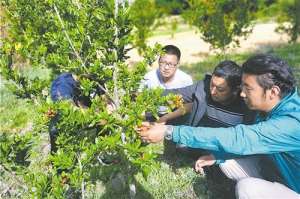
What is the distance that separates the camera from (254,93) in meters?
2.79

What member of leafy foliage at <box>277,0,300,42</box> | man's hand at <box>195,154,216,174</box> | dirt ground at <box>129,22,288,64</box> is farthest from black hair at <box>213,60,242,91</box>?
leafy foliage at <box>277,0,300,42</box>

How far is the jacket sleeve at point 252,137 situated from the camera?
2693mm

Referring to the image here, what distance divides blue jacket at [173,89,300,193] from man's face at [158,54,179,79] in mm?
2041

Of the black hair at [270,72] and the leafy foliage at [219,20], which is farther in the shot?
the leafy foliage at [219,20]

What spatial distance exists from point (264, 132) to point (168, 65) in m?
2.24

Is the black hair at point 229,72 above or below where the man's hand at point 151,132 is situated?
above

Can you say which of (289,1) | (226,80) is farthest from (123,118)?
(289,1)

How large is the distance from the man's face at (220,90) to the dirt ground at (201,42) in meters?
8.34

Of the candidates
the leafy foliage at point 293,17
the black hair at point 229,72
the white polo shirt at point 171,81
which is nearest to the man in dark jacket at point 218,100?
the black hair at point 229,72

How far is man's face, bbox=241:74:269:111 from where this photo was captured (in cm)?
279

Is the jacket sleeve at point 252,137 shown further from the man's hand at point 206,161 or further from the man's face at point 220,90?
the man's face at point 220,90

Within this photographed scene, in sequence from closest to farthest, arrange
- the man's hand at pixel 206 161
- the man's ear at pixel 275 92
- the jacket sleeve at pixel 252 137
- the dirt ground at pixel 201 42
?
the jacket sleeve at pixel 252 137, the man's ear at pixel 275 92, the man's hand at pixel 206 161, the dirt ground at pixel 201 42

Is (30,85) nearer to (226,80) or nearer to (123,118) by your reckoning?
(123,118)

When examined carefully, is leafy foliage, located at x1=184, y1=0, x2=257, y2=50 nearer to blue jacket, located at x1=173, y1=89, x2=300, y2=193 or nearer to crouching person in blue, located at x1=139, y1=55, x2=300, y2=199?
crouching person in blue, located at x1=139, y1=55, x2=300, y2=199
